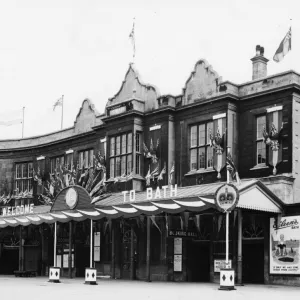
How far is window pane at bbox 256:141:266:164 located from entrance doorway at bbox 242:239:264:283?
13.0 ft

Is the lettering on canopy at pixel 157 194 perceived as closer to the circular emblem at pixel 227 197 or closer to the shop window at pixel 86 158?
the circular emblem at pixel 227 197

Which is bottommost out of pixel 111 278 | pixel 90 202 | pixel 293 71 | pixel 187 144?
pixel 111 278

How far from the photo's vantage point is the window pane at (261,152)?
3071cm

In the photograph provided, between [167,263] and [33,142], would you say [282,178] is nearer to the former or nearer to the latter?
[167,263]

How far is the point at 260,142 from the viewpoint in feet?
102

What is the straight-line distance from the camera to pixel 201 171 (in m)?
32.8

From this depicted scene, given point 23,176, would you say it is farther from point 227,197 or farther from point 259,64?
point 227,197

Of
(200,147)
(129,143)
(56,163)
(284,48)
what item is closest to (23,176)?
(56,163)

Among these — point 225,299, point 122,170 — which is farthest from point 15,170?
point 225,299

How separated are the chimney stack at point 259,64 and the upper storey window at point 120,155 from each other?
25.4 feet

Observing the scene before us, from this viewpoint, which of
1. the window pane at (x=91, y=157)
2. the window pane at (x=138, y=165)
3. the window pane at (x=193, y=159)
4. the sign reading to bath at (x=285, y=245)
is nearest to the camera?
the sign reading to bath at (x=285, y=245)

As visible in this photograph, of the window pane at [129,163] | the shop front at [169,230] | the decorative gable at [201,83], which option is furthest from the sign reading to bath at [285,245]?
the window pane at [129,163]

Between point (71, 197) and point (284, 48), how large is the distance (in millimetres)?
13613

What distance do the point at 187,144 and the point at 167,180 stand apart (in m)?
2.20
